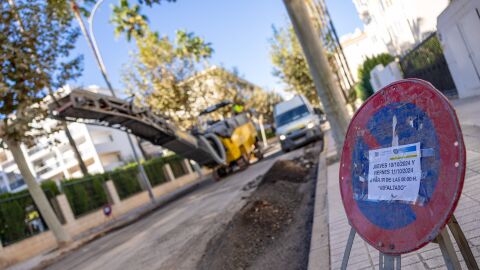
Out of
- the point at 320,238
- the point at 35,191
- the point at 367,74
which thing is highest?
the point at 35,191

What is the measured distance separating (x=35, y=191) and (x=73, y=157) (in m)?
52.9

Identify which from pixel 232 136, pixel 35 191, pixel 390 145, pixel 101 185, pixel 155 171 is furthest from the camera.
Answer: pixel 155 171

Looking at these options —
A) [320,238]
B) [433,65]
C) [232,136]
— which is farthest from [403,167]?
[232,136]

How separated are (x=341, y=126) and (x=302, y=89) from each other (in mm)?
35764

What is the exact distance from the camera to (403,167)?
7.89 ft

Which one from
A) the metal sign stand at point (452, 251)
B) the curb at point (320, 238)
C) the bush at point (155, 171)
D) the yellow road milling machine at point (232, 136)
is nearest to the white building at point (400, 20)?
the yellow road milling machine at point (232, 136)

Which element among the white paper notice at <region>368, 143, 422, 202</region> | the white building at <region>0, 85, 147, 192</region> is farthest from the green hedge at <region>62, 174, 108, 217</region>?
the white building at <region>0, 85, 147, 192</region>

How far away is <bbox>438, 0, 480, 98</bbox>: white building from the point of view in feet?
32.6

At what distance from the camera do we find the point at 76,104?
45.0 ft

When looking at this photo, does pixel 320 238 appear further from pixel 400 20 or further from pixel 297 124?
pixel 400 20

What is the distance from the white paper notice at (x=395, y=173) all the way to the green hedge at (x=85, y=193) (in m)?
20.3

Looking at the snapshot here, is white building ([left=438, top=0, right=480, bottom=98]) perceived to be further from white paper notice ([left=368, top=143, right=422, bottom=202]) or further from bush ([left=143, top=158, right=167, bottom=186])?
bush ([left=143, top=158, right=167, bottom=186])

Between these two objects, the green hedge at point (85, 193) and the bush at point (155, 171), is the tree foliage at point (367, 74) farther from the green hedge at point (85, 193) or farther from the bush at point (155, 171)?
the green hedge at point (85, 193)

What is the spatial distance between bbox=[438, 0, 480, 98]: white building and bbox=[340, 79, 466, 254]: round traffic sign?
779 centimetres
